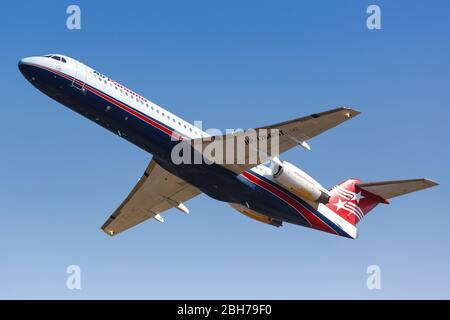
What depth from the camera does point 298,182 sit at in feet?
93.1

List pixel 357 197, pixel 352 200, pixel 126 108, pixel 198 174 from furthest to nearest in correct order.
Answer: pixel 357 197 → pixel 352 200 → pixel 198 174 → pixel 126 108

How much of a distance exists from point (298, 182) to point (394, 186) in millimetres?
4461

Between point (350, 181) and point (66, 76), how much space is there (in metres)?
14.3

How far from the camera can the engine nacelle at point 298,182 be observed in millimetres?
28087

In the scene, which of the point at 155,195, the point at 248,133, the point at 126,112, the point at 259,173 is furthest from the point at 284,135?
the point at 155,195

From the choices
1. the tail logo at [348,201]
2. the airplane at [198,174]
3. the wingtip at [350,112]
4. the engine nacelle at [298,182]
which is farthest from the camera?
the tail logo at [348,201]

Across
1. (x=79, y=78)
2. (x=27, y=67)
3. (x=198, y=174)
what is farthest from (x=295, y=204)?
(x=27, y=67)

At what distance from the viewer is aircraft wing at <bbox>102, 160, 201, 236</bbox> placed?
98.4ft

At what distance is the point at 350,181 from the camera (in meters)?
31.8

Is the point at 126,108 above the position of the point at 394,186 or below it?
above

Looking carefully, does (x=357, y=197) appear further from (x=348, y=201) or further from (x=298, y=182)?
(x=298, y=182)

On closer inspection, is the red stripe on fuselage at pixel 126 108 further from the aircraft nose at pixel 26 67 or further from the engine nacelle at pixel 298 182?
the engine nacelle at pixel 298 182

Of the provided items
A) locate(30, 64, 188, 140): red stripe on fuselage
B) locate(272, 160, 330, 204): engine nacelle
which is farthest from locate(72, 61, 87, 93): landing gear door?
locate(272, 160, 330, 204): engine nacelle

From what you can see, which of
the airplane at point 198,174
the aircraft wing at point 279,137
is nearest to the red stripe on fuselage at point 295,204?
the airplane at point 198,174
